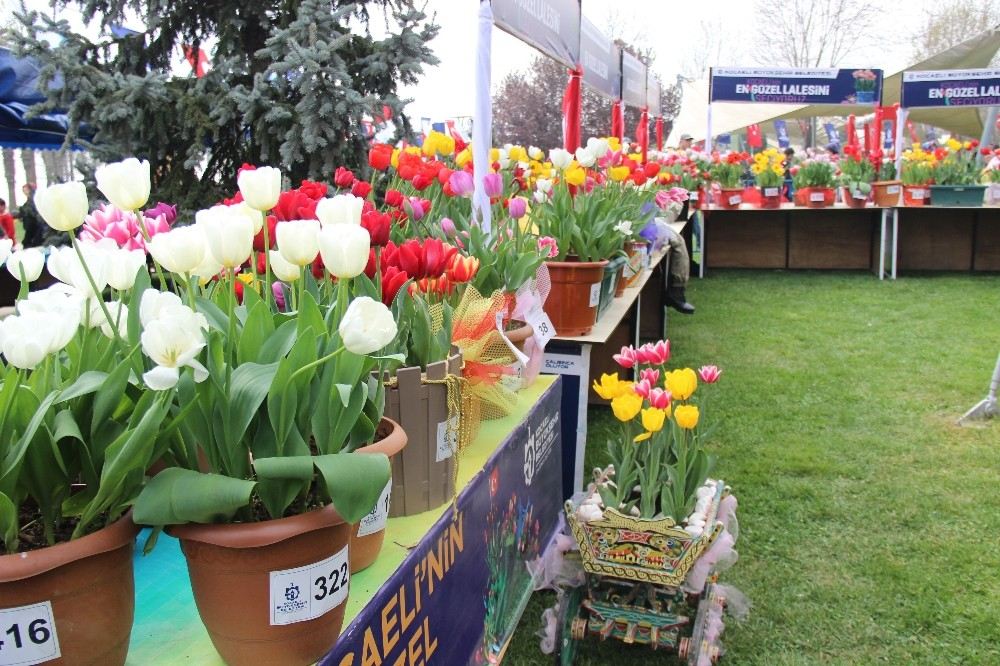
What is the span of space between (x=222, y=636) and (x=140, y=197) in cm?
53

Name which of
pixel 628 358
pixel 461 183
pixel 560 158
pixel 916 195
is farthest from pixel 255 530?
pixel 916 195

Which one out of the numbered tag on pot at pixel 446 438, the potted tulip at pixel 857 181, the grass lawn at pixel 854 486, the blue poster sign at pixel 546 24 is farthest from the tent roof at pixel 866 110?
the numbered tag on pot at pixel 446 438

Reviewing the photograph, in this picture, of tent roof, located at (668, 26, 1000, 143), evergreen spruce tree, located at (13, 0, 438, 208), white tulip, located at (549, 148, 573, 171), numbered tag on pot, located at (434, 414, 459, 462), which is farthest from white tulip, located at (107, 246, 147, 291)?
tent roof, located at (668, 26, 1000, 143)

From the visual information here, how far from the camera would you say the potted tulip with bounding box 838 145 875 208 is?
8539 mm

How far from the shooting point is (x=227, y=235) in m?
0.98

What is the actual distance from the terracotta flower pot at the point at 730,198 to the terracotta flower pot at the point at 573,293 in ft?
21.6

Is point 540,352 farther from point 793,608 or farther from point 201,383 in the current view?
point 201,383

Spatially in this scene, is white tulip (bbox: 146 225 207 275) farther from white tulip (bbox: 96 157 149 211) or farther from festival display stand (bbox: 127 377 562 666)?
festival display stand (bbox: 127 377 562 666)

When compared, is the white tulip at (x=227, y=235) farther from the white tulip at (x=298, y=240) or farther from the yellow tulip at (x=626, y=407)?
the yellow tulip at (x=626, y=407)

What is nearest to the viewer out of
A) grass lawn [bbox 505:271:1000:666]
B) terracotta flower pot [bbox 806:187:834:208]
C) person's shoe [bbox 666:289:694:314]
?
grass lawn [bbox 505:271:1000:666]

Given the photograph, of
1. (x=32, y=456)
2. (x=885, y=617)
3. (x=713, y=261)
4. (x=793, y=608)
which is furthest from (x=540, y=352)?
(x=713, y=261)

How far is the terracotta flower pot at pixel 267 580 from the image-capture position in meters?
0.90

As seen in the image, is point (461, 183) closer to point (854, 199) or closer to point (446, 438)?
point (446, 438)

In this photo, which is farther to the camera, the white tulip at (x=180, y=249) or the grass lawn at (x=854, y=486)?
the grass lawn at (x=854, y=486)
